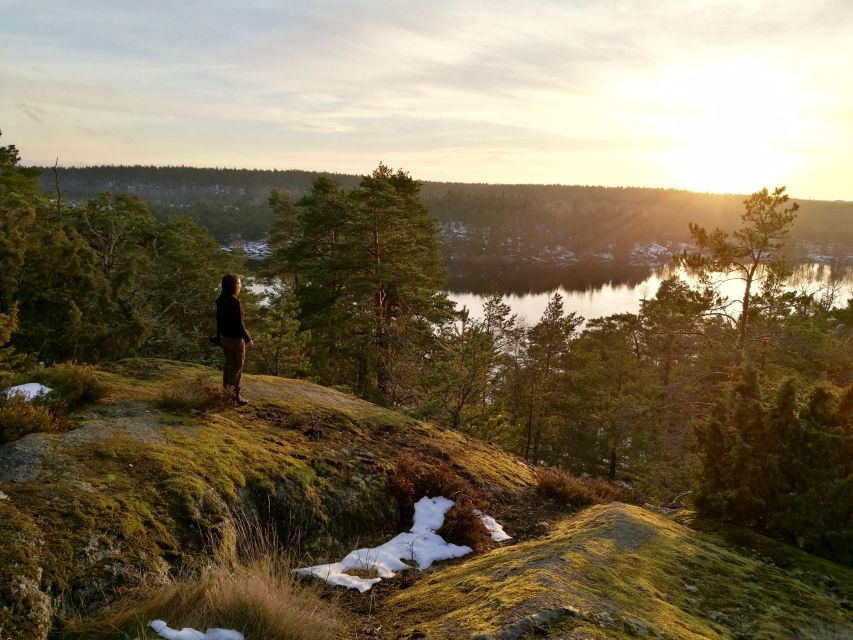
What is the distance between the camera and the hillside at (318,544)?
152 inches

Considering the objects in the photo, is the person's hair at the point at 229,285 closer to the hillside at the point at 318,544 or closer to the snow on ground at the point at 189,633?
the hillside at the point at 318,544

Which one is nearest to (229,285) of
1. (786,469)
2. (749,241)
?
(786,469)

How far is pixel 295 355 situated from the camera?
19125 millimetres

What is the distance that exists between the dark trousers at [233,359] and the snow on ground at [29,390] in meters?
2.28

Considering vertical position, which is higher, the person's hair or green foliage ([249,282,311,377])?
the person's hair

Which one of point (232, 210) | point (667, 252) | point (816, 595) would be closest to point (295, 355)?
point (816, 595)

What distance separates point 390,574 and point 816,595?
4506mm

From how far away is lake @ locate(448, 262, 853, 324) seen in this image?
3248 inches

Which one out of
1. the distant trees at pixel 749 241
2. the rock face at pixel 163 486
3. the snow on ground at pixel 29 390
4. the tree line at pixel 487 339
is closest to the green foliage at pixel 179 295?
the tree line at pixel 487 339

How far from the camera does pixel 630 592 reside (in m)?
4.39

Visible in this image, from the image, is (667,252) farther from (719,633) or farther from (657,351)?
(719,633)

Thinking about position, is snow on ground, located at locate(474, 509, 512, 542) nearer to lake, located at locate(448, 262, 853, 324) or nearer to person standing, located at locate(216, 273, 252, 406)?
person standing, located at locate(216, 273, 252, 406)

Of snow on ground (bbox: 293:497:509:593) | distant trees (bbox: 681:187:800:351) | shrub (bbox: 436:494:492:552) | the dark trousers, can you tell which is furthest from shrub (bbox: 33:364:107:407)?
distant trees (bbox: 681:187:800:351)

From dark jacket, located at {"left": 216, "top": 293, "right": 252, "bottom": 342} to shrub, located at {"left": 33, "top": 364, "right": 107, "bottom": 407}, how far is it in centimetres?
173
